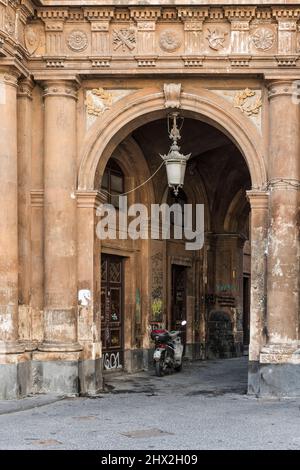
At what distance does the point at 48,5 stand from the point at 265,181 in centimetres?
451

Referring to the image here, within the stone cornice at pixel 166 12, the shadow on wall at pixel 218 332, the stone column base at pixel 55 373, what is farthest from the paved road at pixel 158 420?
the stone cornice at pixel 166 12

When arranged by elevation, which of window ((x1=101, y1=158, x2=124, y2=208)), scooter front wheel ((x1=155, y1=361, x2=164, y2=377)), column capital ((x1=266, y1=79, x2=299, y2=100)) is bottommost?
scooter front wheel ((x1=155, y1=361, x2=164, y2=377))

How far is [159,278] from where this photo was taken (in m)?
17.8

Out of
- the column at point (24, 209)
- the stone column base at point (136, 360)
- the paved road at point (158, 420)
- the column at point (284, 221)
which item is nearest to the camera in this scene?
the paved road at point (158, 420)

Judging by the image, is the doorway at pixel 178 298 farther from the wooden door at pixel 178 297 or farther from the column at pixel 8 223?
the column at pixel 8 223

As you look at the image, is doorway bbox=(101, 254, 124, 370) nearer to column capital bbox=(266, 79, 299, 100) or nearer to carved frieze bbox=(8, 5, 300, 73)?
carved frieze bbox=(8, 5, 300, 73)

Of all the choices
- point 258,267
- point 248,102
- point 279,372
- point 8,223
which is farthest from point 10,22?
point 279,372

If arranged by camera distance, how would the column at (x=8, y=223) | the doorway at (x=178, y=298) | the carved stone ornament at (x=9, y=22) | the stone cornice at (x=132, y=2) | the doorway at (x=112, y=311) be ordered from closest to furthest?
1. the carved stone ornament at (x=9, y=22)
2. the column at (x=8, y=223)
3. the stone cornice at (x=132, y=2)
4. the doorway at (x=112, y=311)
5. the doorway at (x=178, y=298)

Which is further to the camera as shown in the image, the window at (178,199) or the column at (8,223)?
the window at (178,199)

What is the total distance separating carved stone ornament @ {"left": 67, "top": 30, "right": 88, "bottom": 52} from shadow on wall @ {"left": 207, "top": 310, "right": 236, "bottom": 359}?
959 centimetres

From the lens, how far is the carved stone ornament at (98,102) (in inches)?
531

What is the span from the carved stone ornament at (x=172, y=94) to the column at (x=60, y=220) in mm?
1546

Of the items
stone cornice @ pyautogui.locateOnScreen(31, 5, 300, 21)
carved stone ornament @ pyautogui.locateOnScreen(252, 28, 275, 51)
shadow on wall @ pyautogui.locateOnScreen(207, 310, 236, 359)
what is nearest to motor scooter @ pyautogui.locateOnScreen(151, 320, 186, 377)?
shadow on wall @ pyautogui.locateOnScreen(207, 310, 236, 359)

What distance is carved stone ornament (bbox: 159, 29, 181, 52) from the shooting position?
13102mm
